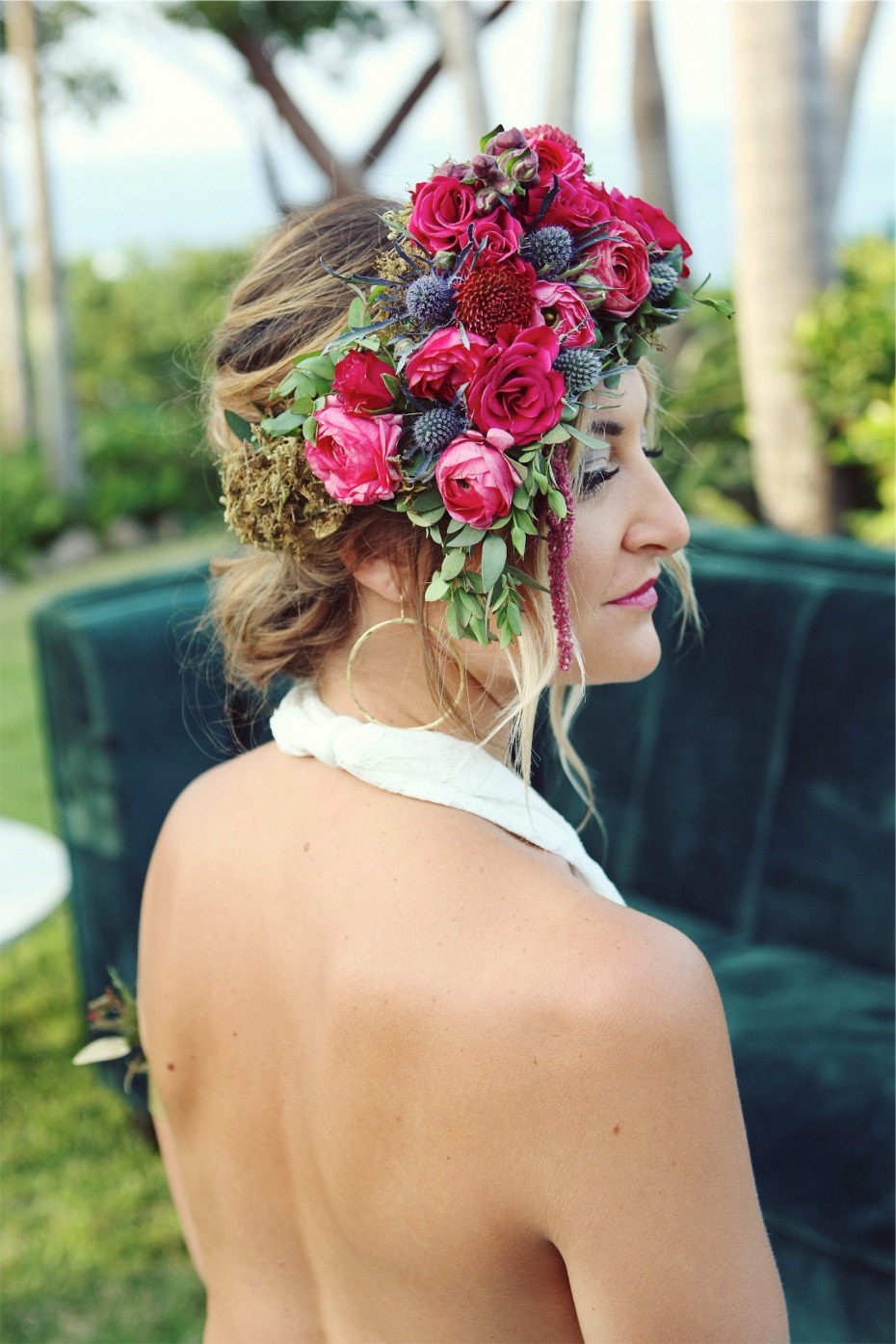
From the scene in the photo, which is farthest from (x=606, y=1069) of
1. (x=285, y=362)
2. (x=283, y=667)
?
(x=285, y=362)

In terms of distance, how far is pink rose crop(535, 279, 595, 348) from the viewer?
4.27 ft

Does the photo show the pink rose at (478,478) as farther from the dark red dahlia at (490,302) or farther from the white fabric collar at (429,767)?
the white fabric collar at (429,767)

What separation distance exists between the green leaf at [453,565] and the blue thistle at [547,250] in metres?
0.32

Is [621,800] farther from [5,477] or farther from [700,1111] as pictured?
[5,477]

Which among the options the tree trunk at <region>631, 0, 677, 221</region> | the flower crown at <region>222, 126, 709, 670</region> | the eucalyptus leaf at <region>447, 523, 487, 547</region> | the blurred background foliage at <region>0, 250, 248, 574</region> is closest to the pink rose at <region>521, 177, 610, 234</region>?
the flower crown at <region>222, 126, 709, 670</region>

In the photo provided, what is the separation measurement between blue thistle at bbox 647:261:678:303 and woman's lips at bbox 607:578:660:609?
335 mm

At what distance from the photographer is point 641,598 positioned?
1460 mm

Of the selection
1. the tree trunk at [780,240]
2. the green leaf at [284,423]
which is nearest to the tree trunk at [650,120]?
the tree trunk at [780,240]

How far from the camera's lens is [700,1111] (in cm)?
105

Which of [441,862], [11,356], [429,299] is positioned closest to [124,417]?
[11,356]

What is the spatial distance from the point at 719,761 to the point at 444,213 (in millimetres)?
2329

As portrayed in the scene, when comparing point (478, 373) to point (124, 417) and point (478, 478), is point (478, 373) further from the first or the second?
point (124, 417)

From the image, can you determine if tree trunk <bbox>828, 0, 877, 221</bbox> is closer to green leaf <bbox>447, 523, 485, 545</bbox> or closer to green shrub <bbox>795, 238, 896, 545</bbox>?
green shrub <bbox>795, 238, 896, 545</bbox>

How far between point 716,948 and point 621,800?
0.53 m
